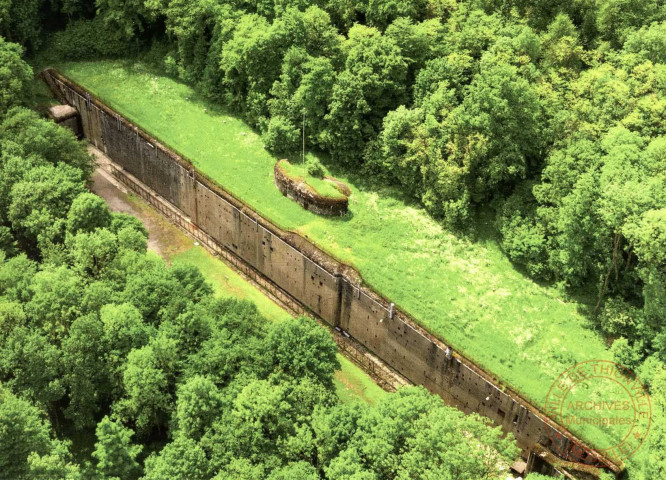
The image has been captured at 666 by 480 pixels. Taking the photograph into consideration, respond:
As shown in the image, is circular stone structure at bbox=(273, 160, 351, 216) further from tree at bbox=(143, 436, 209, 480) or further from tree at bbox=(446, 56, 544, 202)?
tree at bbox=(143, 436, 209, 480)

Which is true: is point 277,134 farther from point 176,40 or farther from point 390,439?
point 390,439

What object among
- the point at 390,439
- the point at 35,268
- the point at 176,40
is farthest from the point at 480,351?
the point at 176,40

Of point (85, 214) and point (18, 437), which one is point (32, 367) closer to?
point (18, 437)

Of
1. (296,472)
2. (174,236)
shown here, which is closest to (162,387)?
(296,472)

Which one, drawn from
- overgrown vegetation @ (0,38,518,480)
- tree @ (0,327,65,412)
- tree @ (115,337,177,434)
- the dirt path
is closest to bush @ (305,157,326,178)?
the dirt path

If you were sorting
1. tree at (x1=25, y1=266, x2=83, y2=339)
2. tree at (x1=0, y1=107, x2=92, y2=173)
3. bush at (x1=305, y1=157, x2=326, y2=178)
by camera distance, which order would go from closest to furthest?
1. tree at (x1=25, y1=266, x2=83, y2=339)
2. tree at (x1=0, y1=107, x2=92, y2=173)
3. bush at (x1=305, y1=157, x2=326, y2=178)

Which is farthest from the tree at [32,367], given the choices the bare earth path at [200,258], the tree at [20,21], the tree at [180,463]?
the tree at [20,21]
